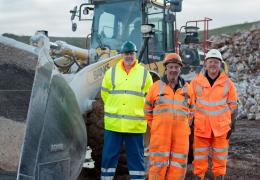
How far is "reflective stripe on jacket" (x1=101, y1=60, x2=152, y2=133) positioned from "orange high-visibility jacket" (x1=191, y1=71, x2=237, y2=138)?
667 millimetres

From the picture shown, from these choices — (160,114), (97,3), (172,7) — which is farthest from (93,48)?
(160,114)

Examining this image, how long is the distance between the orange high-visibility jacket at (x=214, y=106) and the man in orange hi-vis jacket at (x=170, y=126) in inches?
24.4

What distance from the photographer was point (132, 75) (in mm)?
4973

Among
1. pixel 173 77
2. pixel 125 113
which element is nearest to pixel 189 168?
pixel 125 113

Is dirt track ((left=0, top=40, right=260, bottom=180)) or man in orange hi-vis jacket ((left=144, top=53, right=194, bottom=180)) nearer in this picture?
dirt track ((left=0, top=40, right=260, bottom=180))

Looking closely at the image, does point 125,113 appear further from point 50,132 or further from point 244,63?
point 244,63

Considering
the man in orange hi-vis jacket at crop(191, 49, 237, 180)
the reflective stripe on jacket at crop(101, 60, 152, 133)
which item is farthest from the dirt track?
the reflective stripe on jacket at crop(101, 60, 152, 133)

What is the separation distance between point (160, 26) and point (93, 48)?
1.07m

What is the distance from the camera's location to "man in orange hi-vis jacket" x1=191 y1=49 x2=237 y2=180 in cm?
511

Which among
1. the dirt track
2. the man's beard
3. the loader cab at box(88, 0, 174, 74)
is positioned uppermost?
the loader cab at box(88, 0, 174, 74)

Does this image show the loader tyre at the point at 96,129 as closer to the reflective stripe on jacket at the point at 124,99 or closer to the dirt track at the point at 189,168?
the reflective stripe on jacket at the point at 124,99

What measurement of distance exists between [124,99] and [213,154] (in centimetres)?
121

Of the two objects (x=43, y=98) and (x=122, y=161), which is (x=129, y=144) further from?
(x=43, y=98)

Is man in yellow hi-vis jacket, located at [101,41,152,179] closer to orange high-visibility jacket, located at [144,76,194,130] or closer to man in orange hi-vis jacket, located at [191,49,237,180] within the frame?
orange high-visibility jacket, located at [144,76,194,130]
